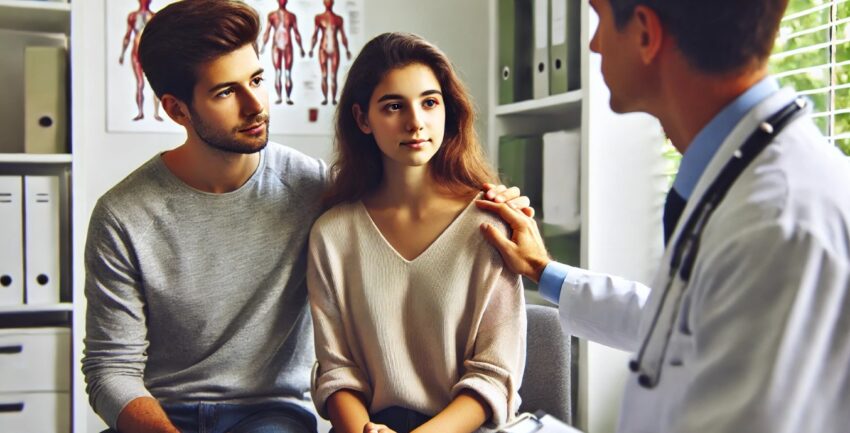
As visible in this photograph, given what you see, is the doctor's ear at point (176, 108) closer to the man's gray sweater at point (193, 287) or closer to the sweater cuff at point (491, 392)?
the man's gray sweater at point (193, 287)

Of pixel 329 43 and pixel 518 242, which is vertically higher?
pixel 329 43

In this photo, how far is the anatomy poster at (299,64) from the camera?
245 centimetres

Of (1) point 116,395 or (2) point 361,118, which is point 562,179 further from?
(1) point 116,395

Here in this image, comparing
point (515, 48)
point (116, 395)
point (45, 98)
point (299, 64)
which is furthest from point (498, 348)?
point (299, 64)

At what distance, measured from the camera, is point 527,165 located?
2285mm

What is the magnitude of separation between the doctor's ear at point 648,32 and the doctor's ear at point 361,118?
27.4 inches

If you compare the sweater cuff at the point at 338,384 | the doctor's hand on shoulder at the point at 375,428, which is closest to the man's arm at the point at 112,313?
the sweater cuff at the point at 338,384

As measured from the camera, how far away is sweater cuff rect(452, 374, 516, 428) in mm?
1296

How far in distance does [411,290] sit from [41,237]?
1.20 m

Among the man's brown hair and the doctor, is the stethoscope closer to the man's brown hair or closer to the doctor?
the doctor

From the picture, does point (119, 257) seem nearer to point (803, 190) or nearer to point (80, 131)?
point (80, 131)

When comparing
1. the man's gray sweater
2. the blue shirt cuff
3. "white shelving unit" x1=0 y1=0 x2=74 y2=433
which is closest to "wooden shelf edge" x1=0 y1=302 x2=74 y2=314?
"white shelving unit" x1=0 y1=0 x2=74 y2=433

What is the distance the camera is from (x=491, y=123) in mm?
2471

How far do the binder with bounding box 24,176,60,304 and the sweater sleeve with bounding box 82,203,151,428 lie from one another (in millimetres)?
616
